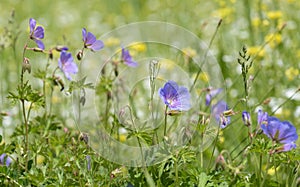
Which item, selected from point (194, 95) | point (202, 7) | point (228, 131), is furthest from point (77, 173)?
point (202, 7)

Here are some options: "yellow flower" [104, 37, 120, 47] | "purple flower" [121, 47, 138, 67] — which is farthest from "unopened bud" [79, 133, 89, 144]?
"yellow flower" [104, 37, 120, 47]

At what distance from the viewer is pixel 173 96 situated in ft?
5.65

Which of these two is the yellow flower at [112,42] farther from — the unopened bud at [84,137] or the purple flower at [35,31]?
the unopened bud at [84,137]

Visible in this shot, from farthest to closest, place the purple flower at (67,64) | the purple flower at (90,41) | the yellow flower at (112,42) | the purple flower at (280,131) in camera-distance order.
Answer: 1. the yellow flower at (112,42)
2. the purple flower at (67,64)
3. the purple flower at (90,41)
4. the purple flower at (280,131)

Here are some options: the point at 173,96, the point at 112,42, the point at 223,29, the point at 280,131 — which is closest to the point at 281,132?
the point at 280,131

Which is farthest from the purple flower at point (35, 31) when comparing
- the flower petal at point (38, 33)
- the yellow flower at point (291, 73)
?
the yellow flower at point (291, 73)

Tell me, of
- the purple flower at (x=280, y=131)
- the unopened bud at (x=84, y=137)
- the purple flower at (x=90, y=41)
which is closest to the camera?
the purple flower at (x=280, y=131)

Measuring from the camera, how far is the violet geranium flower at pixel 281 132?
64.8 inches

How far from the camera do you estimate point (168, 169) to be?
1.77 metres

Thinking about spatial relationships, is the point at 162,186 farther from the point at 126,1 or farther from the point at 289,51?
the point at 126,1

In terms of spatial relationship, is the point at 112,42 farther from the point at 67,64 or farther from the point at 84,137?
the point at 84,137

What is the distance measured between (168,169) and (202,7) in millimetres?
3563

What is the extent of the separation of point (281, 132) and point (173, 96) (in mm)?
319

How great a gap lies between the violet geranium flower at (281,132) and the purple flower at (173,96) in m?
0.24
